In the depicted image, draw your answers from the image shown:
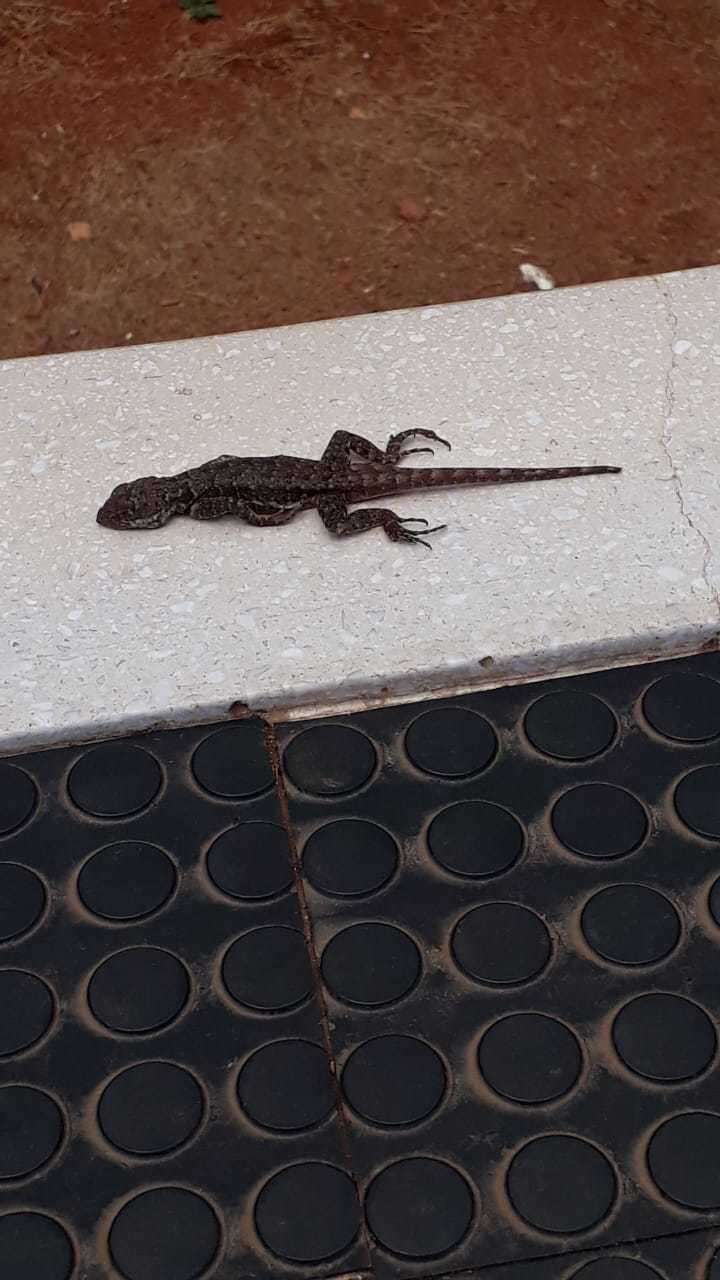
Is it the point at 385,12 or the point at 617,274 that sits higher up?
the point at 385,12

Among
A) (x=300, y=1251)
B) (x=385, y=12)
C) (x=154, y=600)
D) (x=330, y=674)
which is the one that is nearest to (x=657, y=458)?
(x=330, y=674)

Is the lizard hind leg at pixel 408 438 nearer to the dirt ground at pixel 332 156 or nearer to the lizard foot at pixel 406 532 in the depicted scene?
the lizard foot at pixel 406 532

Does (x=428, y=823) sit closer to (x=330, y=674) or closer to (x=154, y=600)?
(x=330, y=674)

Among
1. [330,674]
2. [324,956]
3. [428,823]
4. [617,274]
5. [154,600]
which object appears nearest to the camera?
[324,956]

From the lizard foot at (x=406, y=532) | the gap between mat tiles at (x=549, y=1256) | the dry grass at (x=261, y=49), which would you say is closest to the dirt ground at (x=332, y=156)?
the dry grass at (x=261, y=49)

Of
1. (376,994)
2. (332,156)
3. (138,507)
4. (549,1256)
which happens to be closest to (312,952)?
(376,994)

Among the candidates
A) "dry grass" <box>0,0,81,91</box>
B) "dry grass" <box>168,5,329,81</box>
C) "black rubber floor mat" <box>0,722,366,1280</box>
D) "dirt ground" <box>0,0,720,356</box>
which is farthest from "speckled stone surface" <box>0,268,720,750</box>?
"dry grass" <box>0,0,81,91</box>
